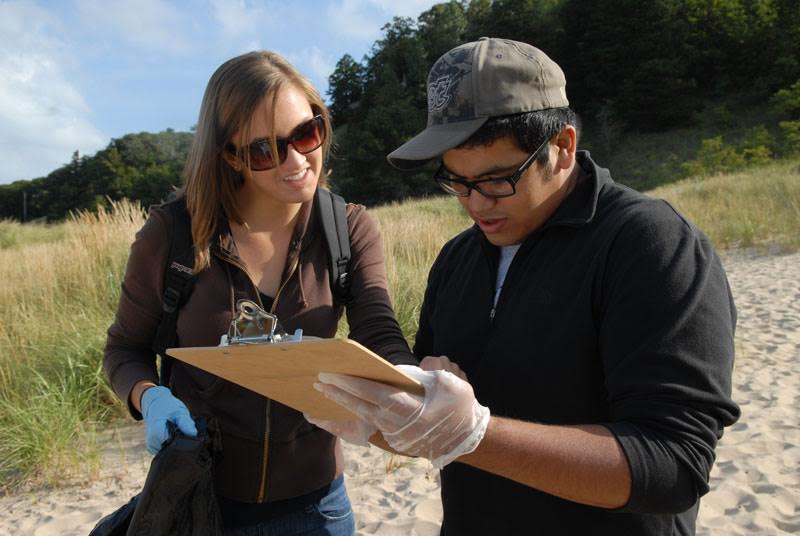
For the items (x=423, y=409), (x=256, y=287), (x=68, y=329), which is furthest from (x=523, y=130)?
(x=68, y=329)

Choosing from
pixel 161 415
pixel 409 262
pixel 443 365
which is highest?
pixel 443 365

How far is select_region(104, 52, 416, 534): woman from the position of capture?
205cm

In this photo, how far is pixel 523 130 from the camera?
1.62 metres

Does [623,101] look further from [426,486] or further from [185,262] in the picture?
[185,262]

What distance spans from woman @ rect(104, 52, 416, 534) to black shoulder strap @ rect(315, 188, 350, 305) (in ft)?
0.10

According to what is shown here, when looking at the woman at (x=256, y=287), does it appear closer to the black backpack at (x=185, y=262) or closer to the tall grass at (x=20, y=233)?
the black backpack at (x=185, y=262)

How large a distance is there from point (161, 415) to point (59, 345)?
173 inches

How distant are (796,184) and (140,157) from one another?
43664 mm

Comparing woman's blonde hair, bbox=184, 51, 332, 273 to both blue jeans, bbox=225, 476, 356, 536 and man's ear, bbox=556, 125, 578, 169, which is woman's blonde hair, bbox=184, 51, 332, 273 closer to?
blue jeans, bbox=225, 476, 356, 536

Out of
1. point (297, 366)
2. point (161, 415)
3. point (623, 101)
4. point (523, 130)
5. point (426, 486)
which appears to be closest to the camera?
point (297, 366)

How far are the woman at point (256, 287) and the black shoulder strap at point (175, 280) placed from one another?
0.02m

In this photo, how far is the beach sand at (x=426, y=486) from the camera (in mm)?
3896

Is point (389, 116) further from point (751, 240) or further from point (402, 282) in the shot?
point (402, 282)

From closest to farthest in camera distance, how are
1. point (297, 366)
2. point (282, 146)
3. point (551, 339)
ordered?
point (297, 366), point (551, 339), point (282, 146)
